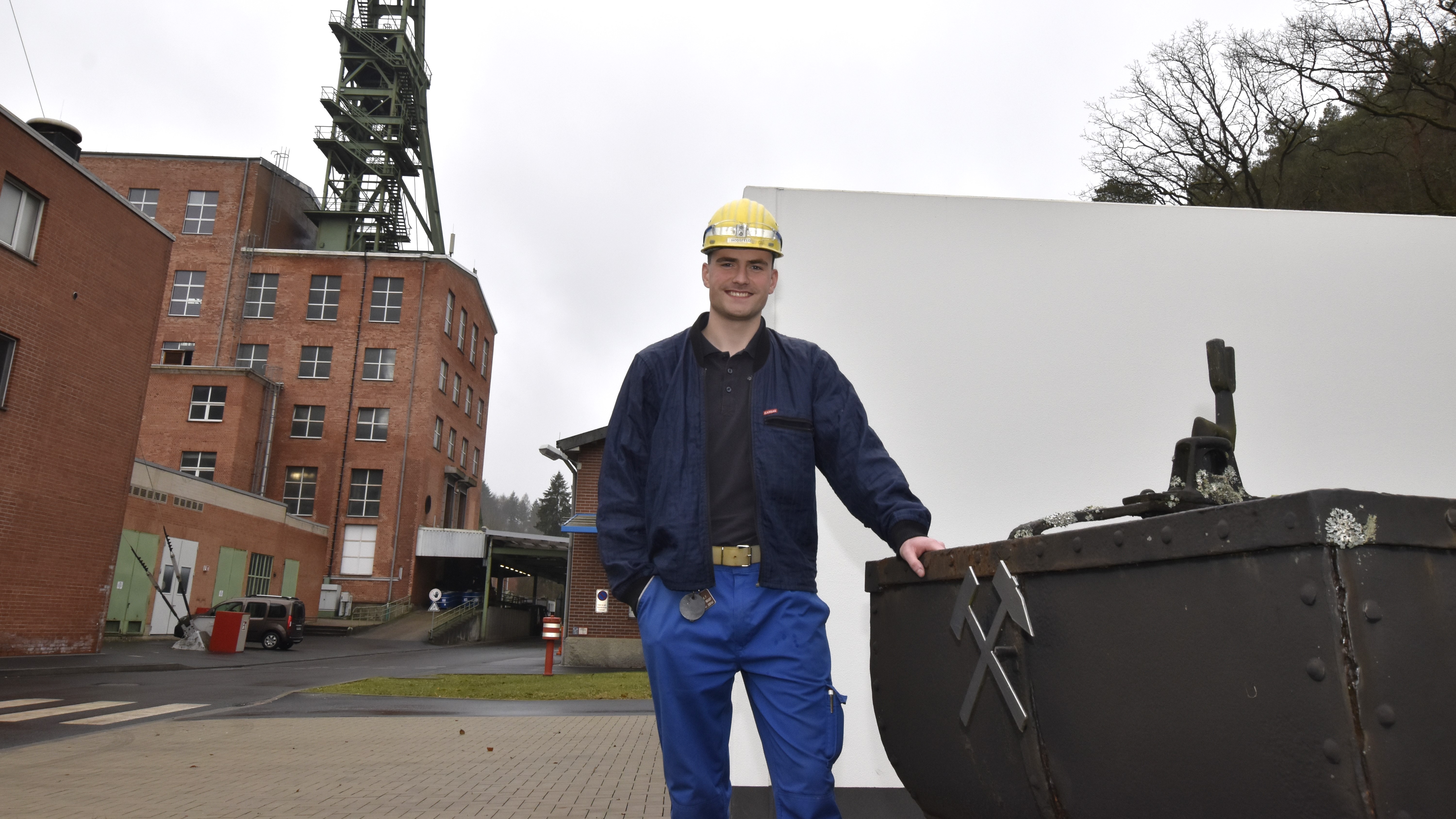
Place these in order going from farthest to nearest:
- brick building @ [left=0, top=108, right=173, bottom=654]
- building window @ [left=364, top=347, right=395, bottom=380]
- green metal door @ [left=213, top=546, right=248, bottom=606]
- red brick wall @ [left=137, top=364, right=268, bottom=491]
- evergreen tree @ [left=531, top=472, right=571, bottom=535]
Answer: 1. evergreen tree @ [left=531, top=472, right=571, bottom=535]
2. building window @ [left=364, top=347, right=395, bottom=380]
3. red brick wall @ [left=137, top=364, right=268, bottom=491]
4. green metal door @ [left=213, top=546, right=248, bottom=606]
5. brick building @ [left=0, top=108, right=173, bottom=654]

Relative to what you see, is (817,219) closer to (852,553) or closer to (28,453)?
(852,553)

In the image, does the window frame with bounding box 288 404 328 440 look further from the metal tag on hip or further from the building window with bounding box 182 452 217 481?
the metal tag on hip

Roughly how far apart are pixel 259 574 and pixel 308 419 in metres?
9.28

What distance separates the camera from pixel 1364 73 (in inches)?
709

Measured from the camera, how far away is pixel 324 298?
4094 cm

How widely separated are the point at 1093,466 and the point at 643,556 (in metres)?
3.34

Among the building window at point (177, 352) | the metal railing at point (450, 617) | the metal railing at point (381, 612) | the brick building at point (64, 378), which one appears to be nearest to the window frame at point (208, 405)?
the building window at point (177, 352)

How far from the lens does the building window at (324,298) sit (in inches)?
1602

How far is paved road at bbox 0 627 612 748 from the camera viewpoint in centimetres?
888

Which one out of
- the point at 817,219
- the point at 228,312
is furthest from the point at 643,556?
the point at 228,312

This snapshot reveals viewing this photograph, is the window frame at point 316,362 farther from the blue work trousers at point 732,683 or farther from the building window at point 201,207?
the blue work trousers at point 732,683

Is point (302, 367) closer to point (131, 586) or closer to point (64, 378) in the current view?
point (131, 586)

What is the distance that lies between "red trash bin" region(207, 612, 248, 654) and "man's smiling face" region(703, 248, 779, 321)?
2244 centimetres

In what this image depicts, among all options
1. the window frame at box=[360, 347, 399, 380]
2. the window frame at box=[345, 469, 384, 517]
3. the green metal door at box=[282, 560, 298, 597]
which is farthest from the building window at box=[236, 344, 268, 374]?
the green metal door at box=[282, 560, 298, 597]
